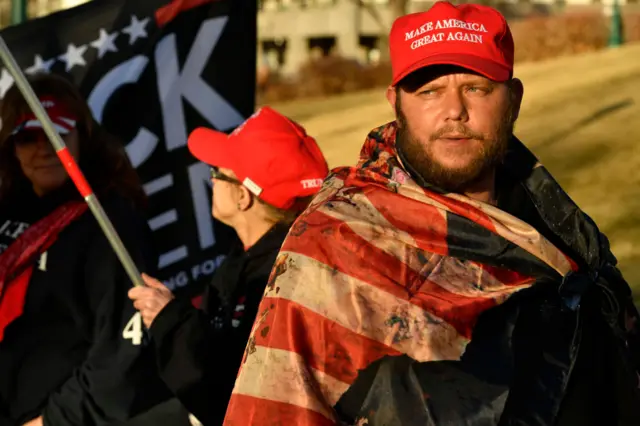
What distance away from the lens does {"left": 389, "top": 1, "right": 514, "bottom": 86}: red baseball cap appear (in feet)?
8.80

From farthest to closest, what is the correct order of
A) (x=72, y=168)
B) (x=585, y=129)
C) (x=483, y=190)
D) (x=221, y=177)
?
(x=585, y=129) < (x=221, y=177) < (x=72, y=168) < (x=483, y=190)

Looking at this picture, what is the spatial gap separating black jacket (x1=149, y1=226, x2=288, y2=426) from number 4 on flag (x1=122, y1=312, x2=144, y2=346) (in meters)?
0.25

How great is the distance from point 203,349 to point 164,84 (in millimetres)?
2355

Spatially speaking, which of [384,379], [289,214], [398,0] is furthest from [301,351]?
[398,0]

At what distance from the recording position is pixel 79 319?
3646mm

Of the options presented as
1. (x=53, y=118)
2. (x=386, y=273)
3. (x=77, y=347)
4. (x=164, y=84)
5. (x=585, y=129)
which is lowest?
(x=585, y=129)

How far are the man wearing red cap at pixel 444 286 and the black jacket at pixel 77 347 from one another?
1.22 meters

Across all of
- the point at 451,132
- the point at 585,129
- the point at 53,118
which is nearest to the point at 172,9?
the point at 53,118

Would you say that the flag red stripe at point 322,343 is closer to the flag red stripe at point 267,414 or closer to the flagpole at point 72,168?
the flag red stripe at point 267,414

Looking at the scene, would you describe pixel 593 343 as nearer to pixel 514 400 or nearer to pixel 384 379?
pixel 514 400

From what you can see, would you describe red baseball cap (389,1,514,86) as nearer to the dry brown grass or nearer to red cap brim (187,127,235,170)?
red cap brim (187,127,235,170)

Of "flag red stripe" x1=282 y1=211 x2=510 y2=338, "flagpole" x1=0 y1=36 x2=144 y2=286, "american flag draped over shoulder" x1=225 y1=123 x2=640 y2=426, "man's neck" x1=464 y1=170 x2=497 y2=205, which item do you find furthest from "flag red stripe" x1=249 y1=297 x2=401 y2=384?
"flagpole" x1=0 y1=36 x2=144 y2=286

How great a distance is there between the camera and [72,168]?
352 cm

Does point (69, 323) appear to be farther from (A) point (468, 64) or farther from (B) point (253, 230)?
(A) point (468, 64)
